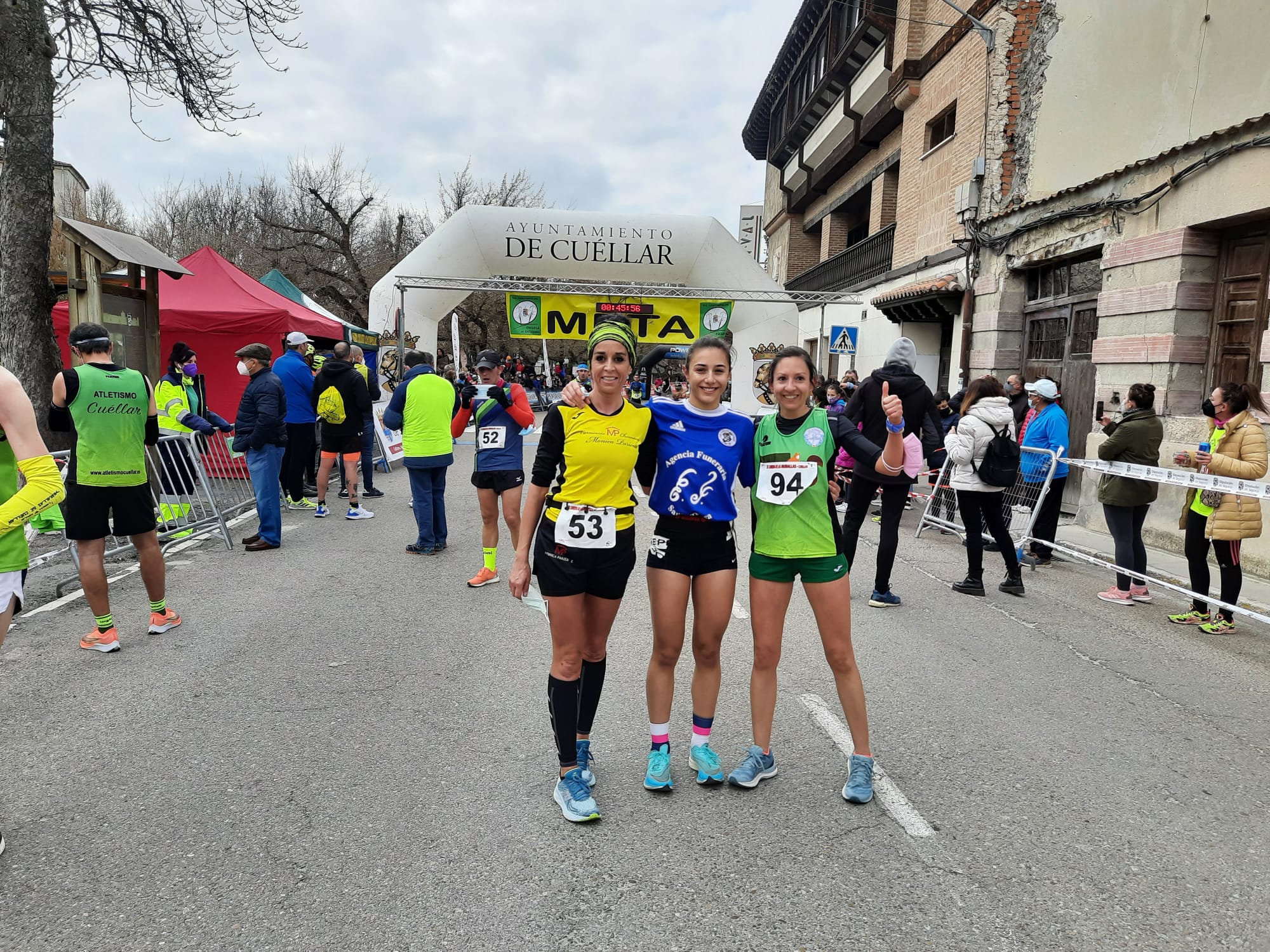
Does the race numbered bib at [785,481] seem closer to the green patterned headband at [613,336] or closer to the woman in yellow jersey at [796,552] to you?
the woman in yellow jersey at [796,552]

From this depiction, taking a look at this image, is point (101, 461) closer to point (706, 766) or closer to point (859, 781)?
point (706, 766)

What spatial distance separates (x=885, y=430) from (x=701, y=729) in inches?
158

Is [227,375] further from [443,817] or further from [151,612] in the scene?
[443,817]

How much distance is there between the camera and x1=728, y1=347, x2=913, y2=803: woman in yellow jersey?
3.52 m

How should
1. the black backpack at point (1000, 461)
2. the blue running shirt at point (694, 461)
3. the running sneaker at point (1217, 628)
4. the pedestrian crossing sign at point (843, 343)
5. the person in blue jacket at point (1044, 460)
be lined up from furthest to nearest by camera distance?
the pedestrian crossing sign at point (843, 343), the person in blue jacket at point (1044, 460), the black backpack at point (1000, 461), the running sneaker at point (1217, 628), the blue running shirt at point (694, 461)

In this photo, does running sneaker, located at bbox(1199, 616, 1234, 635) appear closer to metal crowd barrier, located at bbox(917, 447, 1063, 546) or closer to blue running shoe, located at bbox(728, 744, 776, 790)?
metal crowd barrier, located at bbox(917, 447, 1063, 546)

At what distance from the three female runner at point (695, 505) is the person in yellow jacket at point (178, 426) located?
21.2 ft

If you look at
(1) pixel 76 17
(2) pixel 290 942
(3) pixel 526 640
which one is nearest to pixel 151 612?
(3) pixel 526 640

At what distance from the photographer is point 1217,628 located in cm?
639

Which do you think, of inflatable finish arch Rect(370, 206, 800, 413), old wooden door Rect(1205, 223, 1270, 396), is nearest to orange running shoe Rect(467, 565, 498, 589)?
old wooden door Rect(1205, 223, 1270, 396)

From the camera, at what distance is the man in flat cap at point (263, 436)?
828cm

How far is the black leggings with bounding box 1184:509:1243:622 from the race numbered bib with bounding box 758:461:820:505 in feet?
14.8

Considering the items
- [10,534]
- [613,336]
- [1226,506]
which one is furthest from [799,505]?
[1226,506]

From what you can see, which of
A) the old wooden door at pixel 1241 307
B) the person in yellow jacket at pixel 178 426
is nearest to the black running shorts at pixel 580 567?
the person in yellow jacket at pixel 178 426
